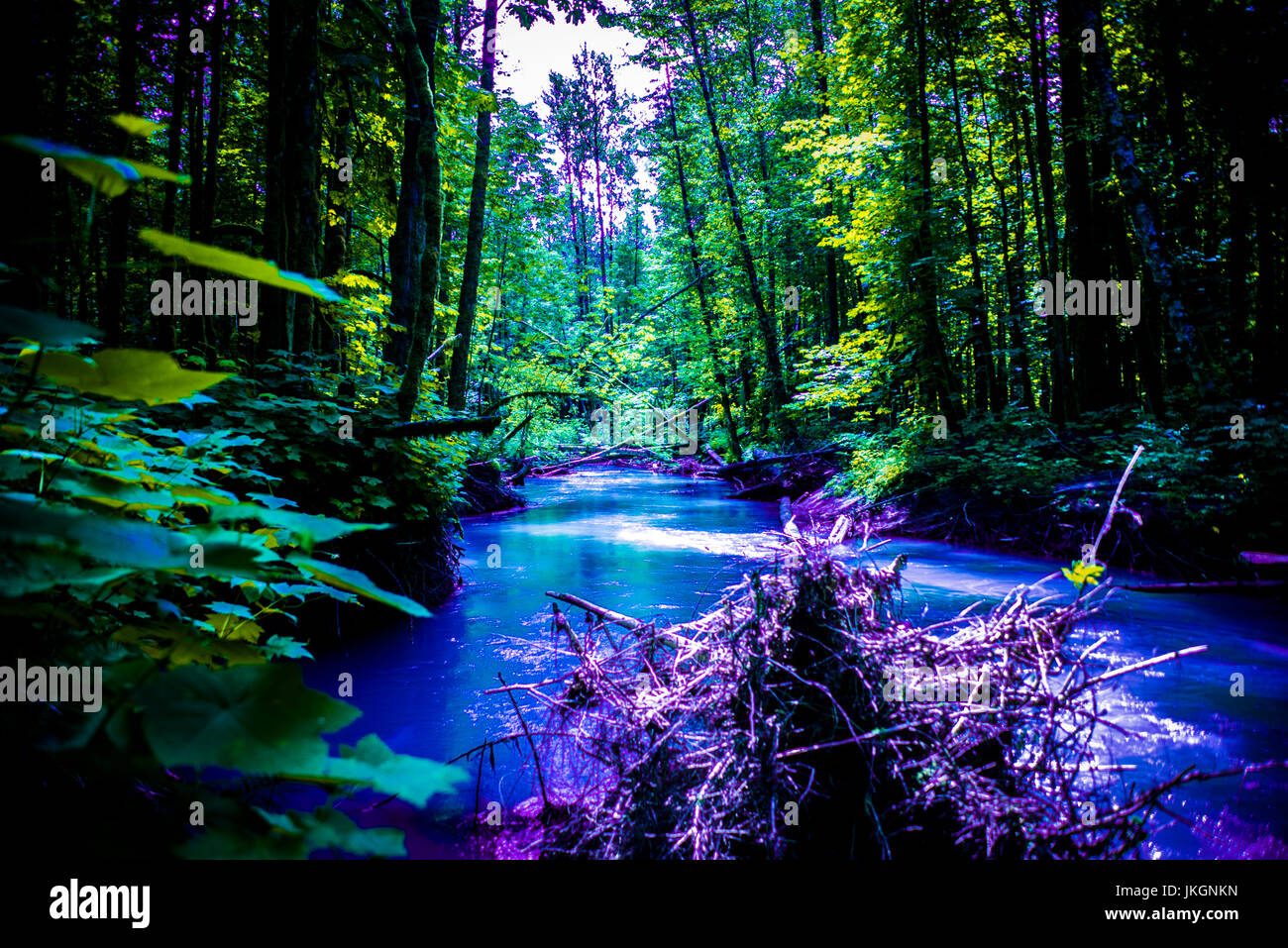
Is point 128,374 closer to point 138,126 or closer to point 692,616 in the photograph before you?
point 138,126

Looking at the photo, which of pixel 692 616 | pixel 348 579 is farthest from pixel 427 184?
pixel 348 579

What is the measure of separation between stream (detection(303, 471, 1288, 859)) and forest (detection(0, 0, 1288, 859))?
3.4 inches

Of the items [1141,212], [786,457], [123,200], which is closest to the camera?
[123,200]

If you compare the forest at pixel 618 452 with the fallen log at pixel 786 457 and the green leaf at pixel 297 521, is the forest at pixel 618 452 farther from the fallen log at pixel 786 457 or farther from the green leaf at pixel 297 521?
the fallen log at pixel 786 457

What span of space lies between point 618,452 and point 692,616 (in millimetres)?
16787

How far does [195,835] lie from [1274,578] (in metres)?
9.16

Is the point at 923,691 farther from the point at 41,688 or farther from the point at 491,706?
the point at 491,706

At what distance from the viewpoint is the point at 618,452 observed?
886 inches

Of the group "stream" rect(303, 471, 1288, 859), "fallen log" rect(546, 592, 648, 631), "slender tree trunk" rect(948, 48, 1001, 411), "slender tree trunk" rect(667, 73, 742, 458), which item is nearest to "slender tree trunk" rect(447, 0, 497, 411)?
"stream" rect(303, 471, 1288, 859)

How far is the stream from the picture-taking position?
2.91 metres

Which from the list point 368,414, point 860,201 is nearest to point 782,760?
point 368,414

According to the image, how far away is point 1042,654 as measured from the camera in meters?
2.22

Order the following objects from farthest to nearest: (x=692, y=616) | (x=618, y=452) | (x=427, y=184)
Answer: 1. (x=618, y=452)
2. (x=427, y=184)
3. (x=692, y=616)
